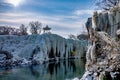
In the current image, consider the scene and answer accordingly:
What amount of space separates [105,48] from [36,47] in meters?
33.7

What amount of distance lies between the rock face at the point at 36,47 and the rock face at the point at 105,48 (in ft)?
68.3

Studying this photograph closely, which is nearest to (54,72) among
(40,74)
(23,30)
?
(40,74)

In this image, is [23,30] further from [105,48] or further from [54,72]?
[105,48]

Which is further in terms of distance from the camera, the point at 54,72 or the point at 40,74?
the point at 54,72

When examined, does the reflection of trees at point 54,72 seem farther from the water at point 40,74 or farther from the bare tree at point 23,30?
the bare tree at point 23,30

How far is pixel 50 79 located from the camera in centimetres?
2144

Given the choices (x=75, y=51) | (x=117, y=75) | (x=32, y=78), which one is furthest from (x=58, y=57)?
(x=117, y=75)

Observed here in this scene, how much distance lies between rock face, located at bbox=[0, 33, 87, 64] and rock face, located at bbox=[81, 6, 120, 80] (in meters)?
20.8

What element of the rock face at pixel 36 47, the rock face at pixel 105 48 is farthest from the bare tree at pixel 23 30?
the rock face at pixel 105 48

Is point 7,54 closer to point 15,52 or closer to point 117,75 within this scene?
point 15,52

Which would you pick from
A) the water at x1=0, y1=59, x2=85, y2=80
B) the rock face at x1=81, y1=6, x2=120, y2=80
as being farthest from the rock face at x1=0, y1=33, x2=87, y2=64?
the rock face at x1=81, y1=6, x2=120, y2=80

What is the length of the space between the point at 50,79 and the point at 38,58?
19.2 metres

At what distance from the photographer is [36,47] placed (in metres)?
42.2

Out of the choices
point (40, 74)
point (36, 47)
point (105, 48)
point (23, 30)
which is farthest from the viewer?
point (23, 30)
